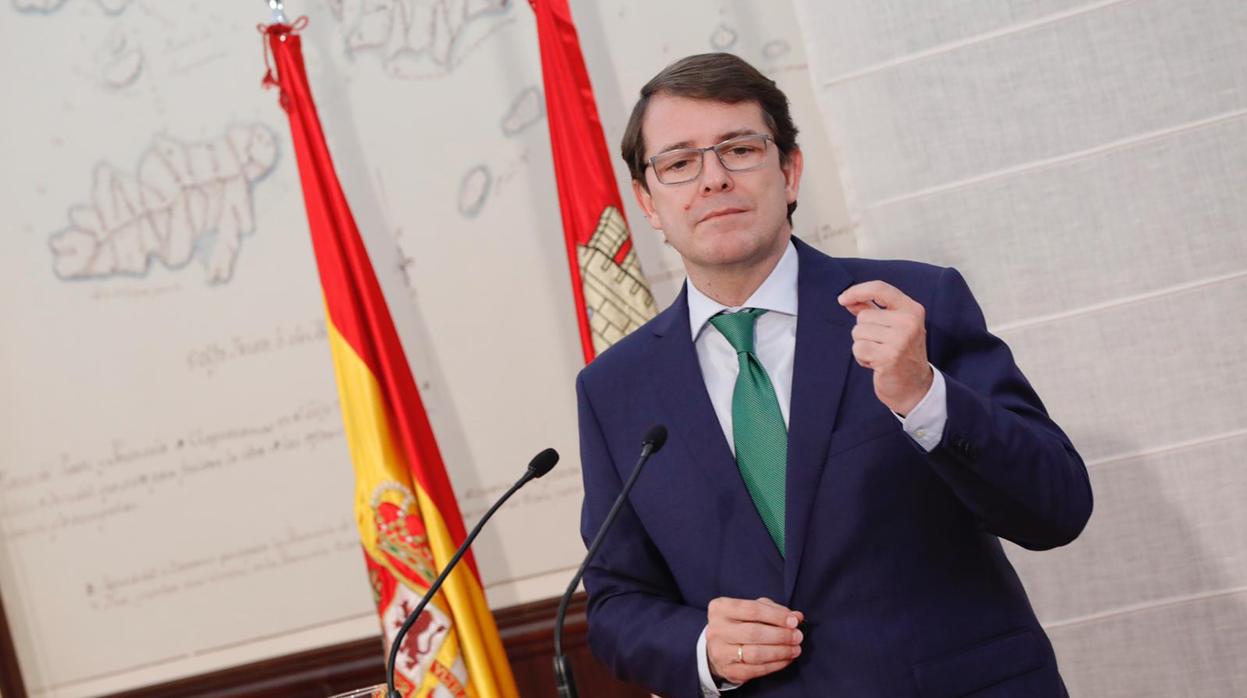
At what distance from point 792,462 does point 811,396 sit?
0.33ft

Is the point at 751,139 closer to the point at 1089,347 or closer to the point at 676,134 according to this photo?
the point at 676,134

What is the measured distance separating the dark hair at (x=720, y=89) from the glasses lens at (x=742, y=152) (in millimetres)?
61

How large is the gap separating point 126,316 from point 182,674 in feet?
3.68

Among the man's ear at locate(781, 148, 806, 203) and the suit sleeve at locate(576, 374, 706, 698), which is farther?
the man's ear at locate(781, 148, 806, 203)

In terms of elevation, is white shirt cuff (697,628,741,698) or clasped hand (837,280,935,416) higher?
clasped hand (837,280,935,416)

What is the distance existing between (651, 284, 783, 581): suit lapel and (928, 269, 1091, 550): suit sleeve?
0.31m

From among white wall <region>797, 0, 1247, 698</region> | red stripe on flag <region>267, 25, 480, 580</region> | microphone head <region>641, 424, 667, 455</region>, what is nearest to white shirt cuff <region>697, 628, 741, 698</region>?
microphone head <region>641, 424, 667, 455</region>

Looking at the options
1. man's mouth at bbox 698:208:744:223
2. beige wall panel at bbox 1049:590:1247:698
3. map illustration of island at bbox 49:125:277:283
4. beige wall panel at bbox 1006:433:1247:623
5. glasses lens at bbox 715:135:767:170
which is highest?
map illustration of island at bbox 49:125:277:283

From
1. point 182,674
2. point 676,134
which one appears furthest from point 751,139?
point 182,674

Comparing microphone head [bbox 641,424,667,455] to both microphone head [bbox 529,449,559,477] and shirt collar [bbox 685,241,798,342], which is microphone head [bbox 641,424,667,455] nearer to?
microphone head [bbox 529,449,559,477]

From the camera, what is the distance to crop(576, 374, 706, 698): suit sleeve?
172cm

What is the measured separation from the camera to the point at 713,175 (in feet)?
6.07

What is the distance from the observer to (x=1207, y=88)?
8.02 ft

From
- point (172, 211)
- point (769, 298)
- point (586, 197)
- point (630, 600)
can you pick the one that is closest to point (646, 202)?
point (769, 298)
